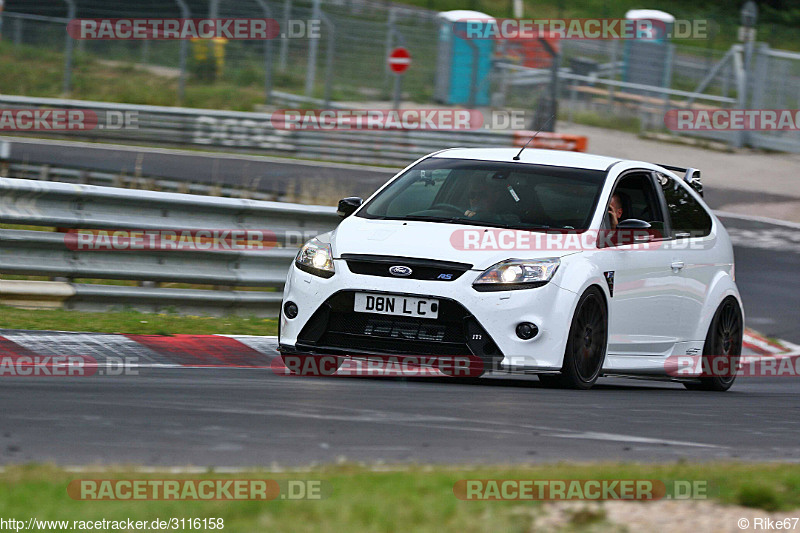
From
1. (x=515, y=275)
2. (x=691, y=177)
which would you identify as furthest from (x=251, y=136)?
(x=515, y=275)

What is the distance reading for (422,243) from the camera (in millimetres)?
7809

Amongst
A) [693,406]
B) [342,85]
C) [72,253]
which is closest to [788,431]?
[693,406]

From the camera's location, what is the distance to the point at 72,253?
992cm

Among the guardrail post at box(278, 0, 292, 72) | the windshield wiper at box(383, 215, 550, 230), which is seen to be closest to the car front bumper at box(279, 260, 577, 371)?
the windshield wiper at box(383, 215, 550, 230)

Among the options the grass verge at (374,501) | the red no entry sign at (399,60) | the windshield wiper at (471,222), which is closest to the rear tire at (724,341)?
the windshield wiper at (471,222)

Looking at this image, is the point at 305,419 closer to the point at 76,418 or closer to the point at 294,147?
the point at 76,418

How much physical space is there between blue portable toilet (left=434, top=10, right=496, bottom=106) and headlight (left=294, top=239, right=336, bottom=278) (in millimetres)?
21726

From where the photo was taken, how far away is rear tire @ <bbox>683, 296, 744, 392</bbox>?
31.6 feet

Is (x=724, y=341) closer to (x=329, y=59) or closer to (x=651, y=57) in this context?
(x=329, y=59)

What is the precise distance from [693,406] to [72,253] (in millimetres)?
4659

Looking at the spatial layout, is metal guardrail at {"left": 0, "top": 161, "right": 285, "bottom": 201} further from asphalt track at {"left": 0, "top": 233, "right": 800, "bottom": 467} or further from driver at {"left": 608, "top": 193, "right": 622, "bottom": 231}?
asphalt track at {"left": 0, "top": 233, "right": 800, "bottom": 467}

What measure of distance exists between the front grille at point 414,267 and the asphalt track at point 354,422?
0.63 meters

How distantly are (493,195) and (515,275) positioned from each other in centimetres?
107

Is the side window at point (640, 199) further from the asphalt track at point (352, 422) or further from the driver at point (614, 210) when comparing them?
the asphalt track at point (352, 422)
